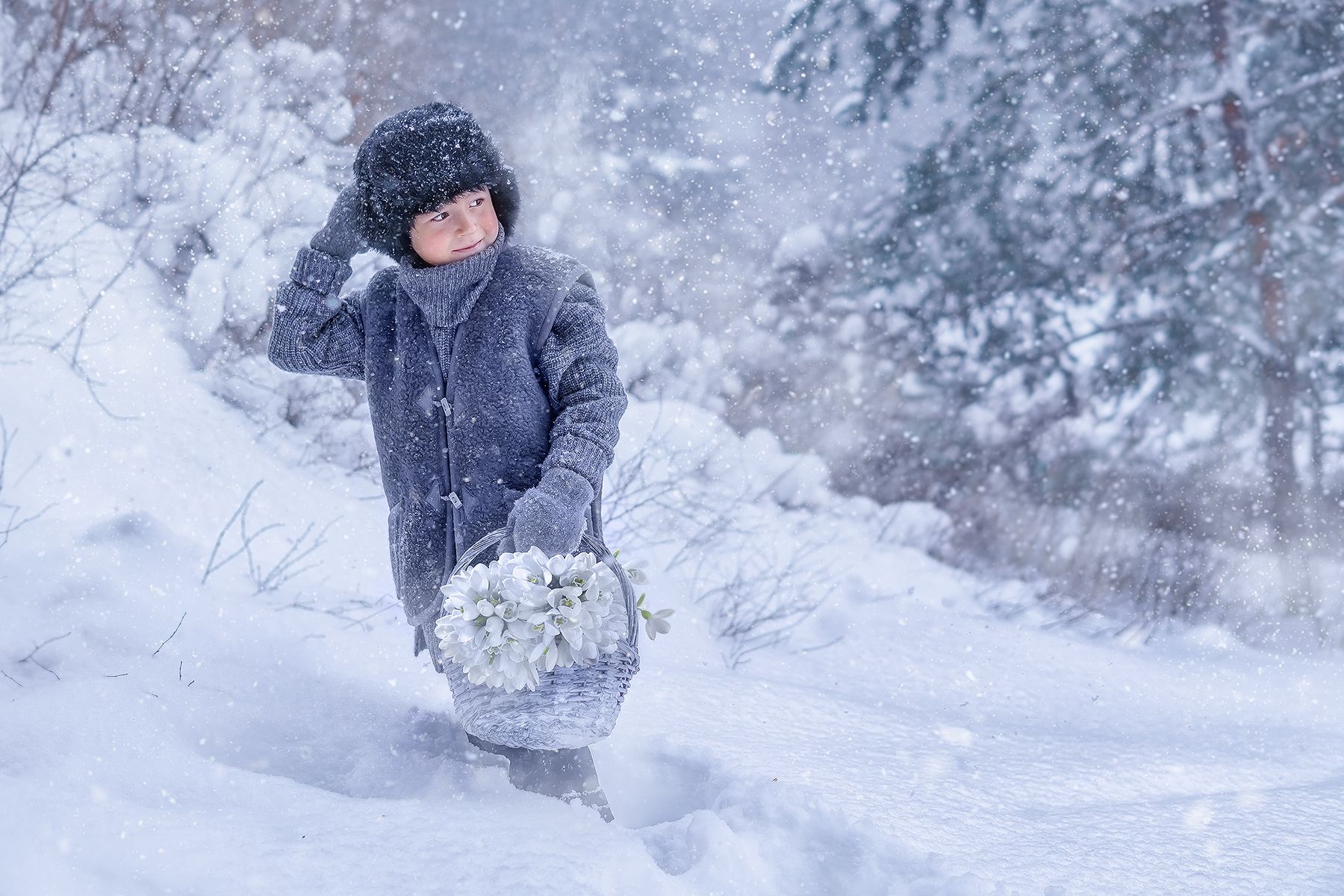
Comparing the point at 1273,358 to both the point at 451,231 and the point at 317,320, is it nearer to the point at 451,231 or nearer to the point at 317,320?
the point at 451,231

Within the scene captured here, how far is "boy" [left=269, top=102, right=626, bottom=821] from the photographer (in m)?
1.78

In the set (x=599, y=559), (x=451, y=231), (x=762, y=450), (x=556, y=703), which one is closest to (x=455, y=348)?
(x=451, y=231)

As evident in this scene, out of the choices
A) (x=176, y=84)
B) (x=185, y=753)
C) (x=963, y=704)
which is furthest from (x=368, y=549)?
(x=176, y=84)

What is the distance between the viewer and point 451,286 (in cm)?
180

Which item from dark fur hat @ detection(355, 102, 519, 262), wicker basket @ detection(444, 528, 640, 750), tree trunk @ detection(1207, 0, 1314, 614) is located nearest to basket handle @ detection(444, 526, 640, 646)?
wicker basket @ detection(444, 528, 640, 750)

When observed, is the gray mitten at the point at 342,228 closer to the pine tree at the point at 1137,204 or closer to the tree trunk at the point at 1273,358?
the pine tree at the point at 1137,204

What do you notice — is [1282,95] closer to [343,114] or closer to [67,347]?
[343,114]

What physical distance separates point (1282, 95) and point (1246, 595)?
10.3 feet

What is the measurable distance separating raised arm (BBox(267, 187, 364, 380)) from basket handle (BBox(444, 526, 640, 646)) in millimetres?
552

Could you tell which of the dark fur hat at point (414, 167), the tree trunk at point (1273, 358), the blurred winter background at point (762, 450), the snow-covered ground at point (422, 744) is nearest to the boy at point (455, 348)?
the dark fur hat at point (414, 167)

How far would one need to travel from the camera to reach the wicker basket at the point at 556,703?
1.69 m

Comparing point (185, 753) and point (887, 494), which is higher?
point (185, 753)

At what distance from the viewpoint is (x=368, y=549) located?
358 cm

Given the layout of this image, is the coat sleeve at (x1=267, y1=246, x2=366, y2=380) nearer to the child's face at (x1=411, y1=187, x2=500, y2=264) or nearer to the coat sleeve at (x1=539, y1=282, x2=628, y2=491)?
the child's face at (x1=411, y1=187, x2=500, y2=264)
